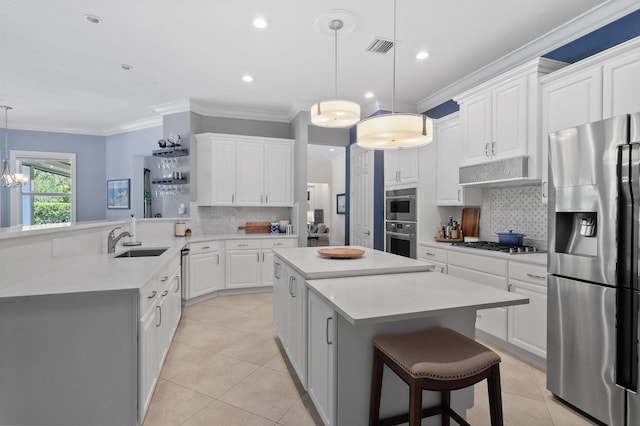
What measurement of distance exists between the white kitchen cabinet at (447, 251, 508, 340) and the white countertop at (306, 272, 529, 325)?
1.19 m

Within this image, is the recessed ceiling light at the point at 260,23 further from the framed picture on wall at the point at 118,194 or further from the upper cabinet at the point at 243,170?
the framed picture on wall at the point at 118,194

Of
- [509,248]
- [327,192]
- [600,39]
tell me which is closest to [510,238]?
[509,248]

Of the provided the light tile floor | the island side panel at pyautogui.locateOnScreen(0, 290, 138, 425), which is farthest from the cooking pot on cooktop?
the island side panel at pyautogui.locateOnScreen(0, 290, 138, 425)

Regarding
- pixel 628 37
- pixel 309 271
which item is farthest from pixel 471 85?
pixel 309 271

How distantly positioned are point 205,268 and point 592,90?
445 centimetres

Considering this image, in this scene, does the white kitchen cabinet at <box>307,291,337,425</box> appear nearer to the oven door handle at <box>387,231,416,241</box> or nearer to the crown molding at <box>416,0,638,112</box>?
the oven door handle at <box>387,231,416,241</box>

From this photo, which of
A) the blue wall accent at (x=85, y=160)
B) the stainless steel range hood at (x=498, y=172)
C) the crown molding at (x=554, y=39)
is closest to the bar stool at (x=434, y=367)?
the stainless steel range hood at (x=498, y=172)

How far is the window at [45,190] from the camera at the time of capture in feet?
20.9

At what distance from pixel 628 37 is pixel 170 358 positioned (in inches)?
178

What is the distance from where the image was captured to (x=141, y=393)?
1.82 meters

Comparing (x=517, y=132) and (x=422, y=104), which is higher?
(x=422, y=104)

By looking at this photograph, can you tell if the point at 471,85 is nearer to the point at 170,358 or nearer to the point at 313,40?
the point at 313,40

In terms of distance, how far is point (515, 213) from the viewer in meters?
3.52

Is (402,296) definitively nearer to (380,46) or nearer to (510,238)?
(510,238)
